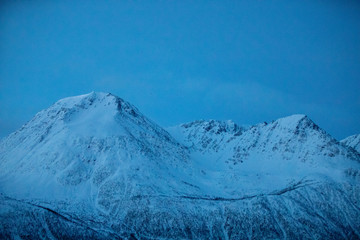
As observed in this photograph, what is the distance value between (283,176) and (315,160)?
15494 millimetres

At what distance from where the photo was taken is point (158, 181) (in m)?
103

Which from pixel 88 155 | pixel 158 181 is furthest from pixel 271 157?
pixel 88 155

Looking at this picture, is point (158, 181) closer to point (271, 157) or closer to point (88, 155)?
point (88, 155)

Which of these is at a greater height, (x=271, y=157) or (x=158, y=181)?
(x=271, y=157)

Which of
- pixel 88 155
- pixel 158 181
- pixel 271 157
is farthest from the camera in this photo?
pixel 271 157

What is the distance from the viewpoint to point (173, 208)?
8769cm

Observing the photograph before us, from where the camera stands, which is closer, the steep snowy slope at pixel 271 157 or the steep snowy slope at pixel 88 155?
the steep snowy slope at pixel 88 155

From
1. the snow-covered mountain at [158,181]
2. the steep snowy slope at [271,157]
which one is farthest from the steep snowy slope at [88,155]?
the steep snowy slope at [271,157]

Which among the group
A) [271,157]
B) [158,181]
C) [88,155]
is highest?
[271,157]

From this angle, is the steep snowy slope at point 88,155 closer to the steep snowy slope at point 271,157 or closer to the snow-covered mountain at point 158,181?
the snow-covered mountain at point 158,181

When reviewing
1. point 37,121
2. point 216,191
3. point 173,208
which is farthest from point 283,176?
point 37,121

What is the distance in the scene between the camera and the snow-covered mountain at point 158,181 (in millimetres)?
81188

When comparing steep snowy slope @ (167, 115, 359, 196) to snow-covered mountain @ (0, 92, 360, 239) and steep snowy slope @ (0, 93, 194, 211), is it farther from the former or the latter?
steep snowy slope @ (0, 93, 194, 211)

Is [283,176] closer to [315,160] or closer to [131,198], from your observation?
[315,160]
